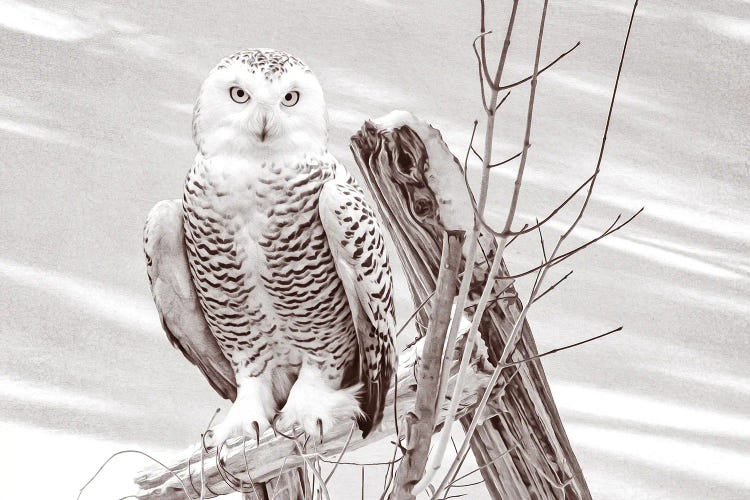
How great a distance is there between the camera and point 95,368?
2.31 m

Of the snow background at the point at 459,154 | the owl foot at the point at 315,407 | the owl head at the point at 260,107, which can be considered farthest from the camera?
the snow background at the point at 459,154

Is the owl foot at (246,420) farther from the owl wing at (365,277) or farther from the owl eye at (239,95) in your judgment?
the owl eye at (239,95)

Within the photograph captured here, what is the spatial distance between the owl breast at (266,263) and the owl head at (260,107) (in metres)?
0.02

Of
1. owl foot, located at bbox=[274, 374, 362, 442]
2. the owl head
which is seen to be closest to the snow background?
owl foot, located at bbox=[274, 374, 362, 442]

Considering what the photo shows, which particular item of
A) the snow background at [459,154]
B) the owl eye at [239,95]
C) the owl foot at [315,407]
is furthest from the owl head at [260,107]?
the snow background at [459,154]

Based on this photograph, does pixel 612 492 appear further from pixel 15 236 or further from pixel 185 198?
pixel 185 198

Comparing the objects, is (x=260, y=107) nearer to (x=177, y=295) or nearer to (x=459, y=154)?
(x=177, y=295)

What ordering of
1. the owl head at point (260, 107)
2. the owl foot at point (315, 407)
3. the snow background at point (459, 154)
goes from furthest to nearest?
1. the snow background at point (459, 154)
2. the owl foot at point (315, 407)
3. the owl head at point (260, 107)

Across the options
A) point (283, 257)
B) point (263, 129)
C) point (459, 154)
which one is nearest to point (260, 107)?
point (263, 129)

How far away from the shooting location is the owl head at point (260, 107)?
2.66 feet

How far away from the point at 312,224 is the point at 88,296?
159 centimetres

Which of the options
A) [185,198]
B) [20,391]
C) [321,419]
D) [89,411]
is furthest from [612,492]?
[185,198]

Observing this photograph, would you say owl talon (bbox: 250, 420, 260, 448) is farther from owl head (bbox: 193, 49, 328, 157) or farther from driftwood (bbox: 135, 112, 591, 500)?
owl head (bbox: 193, 49, 328, 157)

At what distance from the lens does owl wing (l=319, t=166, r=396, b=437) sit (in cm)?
85
